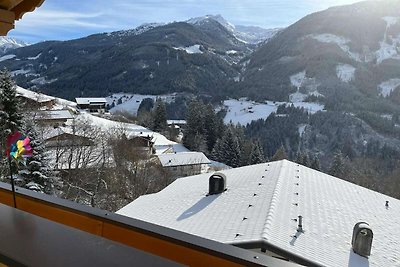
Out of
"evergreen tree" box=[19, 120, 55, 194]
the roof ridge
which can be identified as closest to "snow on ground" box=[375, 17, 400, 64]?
the roof ridge

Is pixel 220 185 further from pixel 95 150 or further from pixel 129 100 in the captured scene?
pixel 129 100

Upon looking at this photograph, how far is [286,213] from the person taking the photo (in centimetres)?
627

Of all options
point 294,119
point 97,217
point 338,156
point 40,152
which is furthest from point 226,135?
point 294,119

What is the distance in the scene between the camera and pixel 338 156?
94.9ft

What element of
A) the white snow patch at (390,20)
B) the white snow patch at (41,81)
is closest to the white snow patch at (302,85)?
the white snow patch at (390,20)

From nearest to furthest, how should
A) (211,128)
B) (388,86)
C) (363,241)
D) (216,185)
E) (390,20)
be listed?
(363,241)
(216,185)
(211,128)
(388,86)
(390,20)

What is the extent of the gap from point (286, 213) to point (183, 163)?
620 inches

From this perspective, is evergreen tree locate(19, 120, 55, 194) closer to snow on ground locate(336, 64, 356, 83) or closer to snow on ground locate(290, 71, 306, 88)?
snow on ground locate(290, 71, 306, 88)

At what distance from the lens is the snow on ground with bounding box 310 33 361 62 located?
115000mm

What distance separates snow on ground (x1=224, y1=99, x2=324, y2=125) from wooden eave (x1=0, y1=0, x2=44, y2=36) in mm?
65746

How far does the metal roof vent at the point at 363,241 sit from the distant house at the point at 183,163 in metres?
15.7

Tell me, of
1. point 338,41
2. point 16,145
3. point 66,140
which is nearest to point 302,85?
Answer: point 338,41

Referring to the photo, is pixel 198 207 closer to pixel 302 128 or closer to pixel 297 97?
pixel 302 128

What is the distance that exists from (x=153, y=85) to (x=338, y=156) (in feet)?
247
